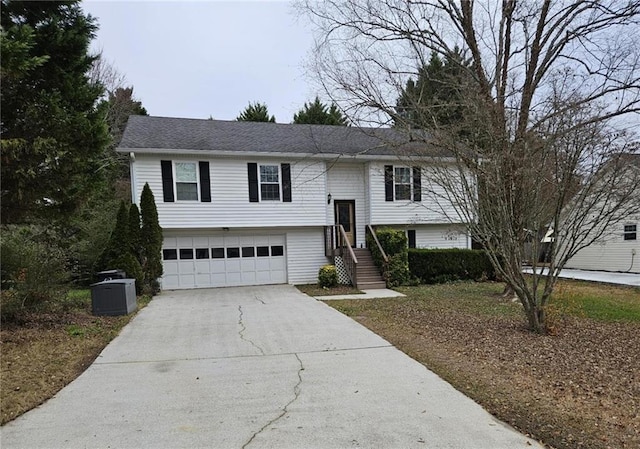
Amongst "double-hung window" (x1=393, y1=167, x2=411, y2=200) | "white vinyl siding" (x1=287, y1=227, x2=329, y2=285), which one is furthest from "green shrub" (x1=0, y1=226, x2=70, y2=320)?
"double-hung window" (x1=393, y1=167, x2=411, y2=200)

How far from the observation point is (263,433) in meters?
3.32

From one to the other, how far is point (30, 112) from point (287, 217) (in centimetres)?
915

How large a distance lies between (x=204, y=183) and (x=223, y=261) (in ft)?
9.91

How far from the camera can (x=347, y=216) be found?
53.5 feet

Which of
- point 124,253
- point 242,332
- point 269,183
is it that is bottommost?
point 242,332

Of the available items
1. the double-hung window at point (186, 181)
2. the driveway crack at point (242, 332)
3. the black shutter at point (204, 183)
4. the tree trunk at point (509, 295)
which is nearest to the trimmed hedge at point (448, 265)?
the tree trunk at point (509, 295)

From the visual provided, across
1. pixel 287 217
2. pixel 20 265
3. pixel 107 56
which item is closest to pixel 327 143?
pixel 287 217

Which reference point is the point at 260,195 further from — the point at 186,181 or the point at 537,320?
the point at 537,320

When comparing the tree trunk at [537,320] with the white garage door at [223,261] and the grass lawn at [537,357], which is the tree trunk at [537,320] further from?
the white garage door at [223,261]

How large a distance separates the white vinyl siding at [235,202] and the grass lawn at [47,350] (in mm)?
5293

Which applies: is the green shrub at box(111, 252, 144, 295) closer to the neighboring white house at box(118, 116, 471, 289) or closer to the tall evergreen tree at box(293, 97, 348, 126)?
the neighboring white house at box(118, 116, 471, 289)

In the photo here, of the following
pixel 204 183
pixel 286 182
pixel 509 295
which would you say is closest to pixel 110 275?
pixel 204 183

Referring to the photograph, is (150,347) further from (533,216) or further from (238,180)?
(238,180)

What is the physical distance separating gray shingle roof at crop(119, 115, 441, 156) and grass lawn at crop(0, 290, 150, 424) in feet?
22.4
